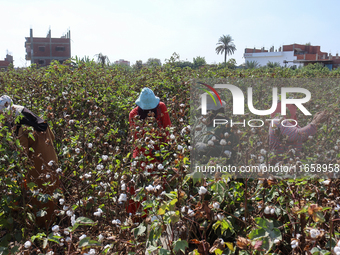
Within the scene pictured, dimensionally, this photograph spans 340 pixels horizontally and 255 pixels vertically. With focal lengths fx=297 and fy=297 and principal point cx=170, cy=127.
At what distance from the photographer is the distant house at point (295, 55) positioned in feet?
194

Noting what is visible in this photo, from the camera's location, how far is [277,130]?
85.2 inches

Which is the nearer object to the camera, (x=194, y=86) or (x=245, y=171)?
(x=245, y=171)

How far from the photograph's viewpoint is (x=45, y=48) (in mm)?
51688

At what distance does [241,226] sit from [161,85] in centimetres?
407

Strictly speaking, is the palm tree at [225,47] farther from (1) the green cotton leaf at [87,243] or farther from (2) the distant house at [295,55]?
(1) the green cotton leaf at [87,243]

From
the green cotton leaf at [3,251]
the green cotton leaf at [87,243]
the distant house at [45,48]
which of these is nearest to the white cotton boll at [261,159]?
the green cotton leaf at [87,243]

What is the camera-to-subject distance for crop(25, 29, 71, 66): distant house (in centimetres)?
5069

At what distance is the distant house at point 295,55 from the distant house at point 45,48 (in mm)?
40853

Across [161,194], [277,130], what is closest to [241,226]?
[161,194]

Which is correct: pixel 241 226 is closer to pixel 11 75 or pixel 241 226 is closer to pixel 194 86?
pixel 194 86

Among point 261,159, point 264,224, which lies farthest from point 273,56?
point 264,224

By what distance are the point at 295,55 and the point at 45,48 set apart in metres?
51.7

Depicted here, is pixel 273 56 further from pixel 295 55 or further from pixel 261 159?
pixel 261 159

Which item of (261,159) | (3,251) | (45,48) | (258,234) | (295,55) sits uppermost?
(295,55)
